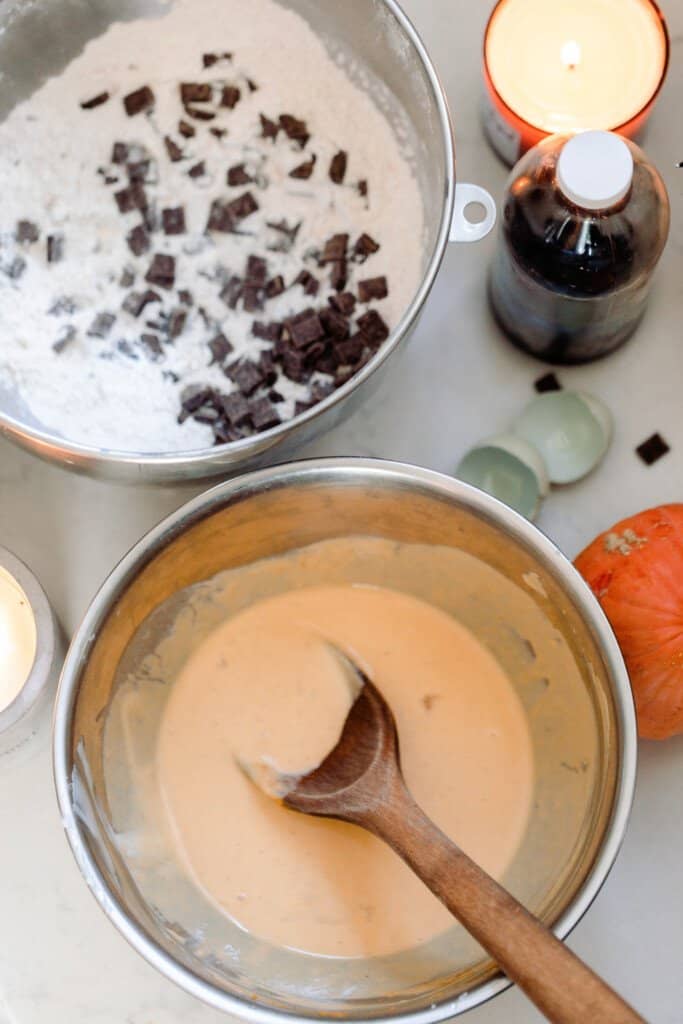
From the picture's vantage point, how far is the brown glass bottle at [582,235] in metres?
0.89

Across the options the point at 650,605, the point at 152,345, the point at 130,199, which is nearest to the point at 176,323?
the point at 152,345

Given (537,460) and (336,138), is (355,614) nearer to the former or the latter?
(537,460)

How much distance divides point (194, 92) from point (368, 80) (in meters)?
0.16

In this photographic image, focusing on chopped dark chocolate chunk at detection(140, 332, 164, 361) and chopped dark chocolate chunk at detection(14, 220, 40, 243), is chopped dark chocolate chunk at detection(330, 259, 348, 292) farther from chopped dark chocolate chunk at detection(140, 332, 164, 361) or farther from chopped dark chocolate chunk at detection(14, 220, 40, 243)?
chopped dark chocolate chunk at detection(14, 220, 40, 243)

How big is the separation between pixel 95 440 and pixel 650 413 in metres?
0.50

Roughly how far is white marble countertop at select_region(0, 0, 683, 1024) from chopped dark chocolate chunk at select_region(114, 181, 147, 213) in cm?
25

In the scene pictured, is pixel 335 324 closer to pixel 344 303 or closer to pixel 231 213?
pixel 344 303

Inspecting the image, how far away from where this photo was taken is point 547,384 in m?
1.08

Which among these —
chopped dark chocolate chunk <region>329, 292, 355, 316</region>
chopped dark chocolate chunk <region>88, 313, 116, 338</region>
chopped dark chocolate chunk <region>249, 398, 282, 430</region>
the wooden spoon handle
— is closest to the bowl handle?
chopped dark chocolate chunk <region>329, 292, 355, 316</region>

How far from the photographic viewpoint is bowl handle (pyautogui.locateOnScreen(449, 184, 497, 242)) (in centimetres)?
98

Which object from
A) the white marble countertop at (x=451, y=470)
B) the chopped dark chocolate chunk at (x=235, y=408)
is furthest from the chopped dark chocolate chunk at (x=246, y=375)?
the white marble countertop at (x=451, y=470)

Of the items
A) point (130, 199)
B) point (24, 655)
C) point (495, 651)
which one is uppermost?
point (130, 199)

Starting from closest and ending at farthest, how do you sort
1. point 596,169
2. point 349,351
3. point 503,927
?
point 503,927 < point 596,169 < point 349,351

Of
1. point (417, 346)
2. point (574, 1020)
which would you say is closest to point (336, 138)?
point (417, 346)
